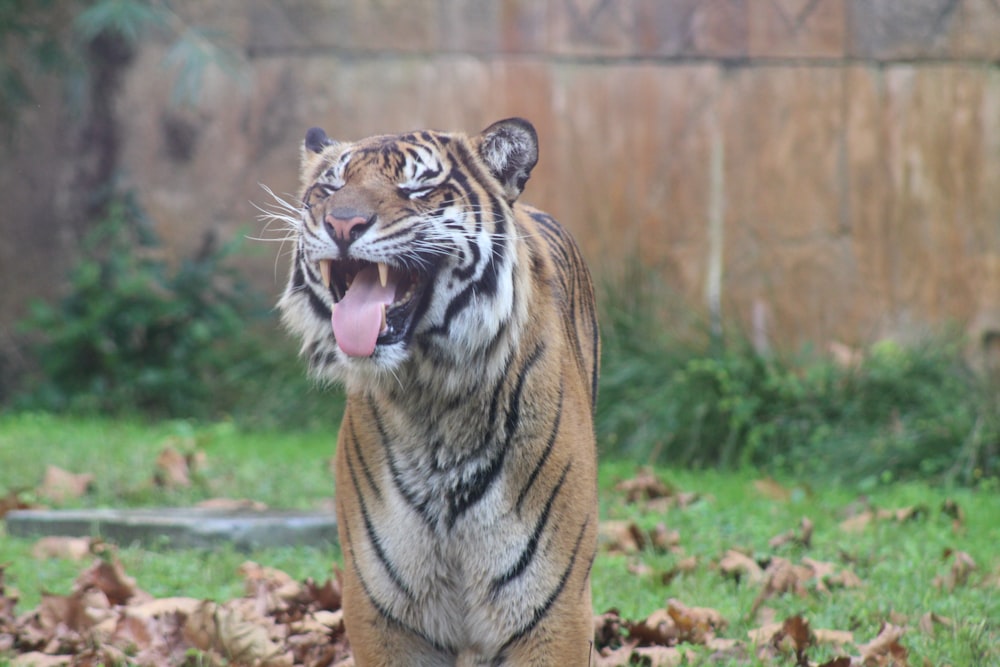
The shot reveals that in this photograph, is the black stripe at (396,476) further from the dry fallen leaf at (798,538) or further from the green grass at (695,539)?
the dry fallen leaf at (798,538)

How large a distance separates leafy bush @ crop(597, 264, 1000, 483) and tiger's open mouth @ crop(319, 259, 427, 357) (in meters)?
3.88

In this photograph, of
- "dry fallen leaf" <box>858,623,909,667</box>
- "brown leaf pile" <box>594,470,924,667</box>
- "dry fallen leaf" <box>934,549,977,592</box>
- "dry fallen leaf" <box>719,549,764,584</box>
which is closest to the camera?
"dry fallen leaf" <box>858,623,909,667</box>

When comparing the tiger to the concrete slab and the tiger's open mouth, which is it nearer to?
the tiger's open mouth

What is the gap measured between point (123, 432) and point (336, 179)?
16.1 ft

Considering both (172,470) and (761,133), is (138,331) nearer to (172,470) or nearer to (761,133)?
(172,470)

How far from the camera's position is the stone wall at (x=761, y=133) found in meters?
7.72

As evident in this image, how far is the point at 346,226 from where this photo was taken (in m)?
2.64

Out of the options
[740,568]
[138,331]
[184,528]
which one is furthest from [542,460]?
[138,331]

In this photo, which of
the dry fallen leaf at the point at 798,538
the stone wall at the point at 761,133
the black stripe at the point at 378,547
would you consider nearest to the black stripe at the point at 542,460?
the black stripe at the point at 378,547

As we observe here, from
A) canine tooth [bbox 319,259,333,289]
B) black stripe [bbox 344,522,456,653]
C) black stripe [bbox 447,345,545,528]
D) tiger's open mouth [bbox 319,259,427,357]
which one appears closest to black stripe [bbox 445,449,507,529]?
black stripe [bbox 447,345,545,528]

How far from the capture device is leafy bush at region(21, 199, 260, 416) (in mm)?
8055

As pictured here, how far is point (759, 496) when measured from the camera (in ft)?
18.9

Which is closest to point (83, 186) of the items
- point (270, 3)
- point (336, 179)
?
point (270, 3)

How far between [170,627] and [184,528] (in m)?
1.20
